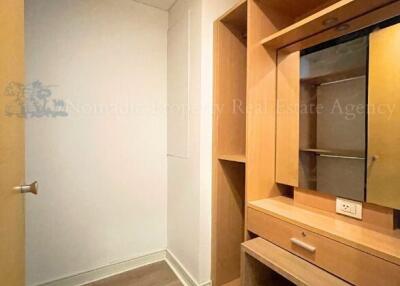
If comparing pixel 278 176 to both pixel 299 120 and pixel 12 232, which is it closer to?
pixel 299 120

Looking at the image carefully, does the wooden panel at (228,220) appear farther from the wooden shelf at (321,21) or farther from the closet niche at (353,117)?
the wooden shelf at (321,21)

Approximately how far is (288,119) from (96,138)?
1.49 m

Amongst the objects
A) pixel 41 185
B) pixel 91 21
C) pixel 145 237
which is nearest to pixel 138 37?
pixel 91 21

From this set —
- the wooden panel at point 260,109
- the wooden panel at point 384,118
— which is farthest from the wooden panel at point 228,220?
the wooden panel at point 384,118

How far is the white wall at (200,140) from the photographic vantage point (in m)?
1.54

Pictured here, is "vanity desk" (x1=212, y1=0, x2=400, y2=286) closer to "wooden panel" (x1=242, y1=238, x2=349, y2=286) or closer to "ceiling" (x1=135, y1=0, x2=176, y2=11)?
"wooden panel" (x1=242, y1=238, x2=349, y2=286)

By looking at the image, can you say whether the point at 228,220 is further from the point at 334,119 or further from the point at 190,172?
the point at 334,119

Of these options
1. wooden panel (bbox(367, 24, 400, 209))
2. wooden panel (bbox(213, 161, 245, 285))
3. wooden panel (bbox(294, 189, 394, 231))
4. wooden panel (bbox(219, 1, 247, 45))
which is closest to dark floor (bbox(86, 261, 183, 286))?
wooden panel (bbox(213, 161, 245, 285))

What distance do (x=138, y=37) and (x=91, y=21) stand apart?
1.25 feet

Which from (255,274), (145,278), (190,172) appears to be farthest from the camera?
(145,278)

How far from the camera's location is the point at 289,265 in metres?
0.96

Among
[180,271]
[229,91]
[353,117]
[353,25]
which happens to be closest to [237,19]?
[229,91]

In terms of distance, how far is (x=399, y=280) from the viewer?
701 mm

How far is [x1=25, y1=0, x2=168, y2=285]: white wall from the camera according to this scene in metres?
1.58
